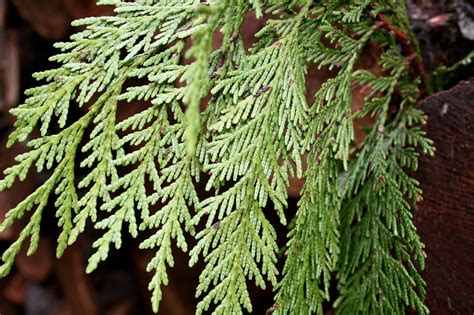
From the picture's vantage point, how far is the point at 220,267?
46.5 inches

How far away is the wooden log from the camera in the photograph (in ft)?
4.33

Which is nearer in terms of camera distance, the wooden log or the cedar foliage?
the cedar foliage

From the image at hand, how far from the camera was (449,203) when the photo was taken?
1.38 m

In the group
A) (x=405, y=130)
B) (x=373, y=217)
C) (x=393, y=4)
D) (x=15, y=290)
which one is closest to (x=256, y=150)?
(x=373, y=217)

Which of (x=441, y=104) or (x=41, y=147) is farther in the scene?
(x=441, y=104)

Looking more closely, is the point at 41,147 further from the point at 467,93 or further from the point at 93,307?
the point at 93,307

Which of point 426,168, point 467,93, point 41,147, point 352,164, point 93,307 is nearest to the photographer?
point 41,147

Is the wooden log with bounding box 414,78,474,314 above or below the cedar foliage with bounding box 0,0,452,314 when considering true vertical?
below

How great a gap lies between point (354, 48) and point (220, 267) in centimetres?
76

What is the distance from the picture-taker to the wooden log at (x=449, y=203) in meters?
1.32

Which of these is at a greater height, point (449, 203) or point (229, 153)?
point (229, 153)

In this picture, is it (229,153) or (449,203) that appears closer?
(229,153)

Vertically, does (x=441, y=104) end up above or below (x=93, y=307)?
above

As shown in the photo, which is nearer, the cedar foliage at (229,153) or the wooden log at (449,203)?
the cedar foliage at (229,153)
